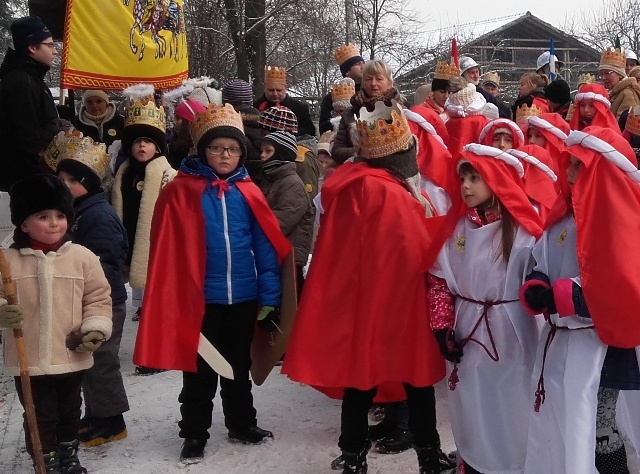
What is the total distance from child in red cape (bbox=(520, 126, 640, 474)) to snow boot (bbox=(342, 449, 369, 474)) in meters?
0.99

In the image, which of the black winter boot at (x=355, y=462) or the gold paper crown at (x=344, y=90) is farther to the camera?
the gold paper crown at (x=344, y=90)

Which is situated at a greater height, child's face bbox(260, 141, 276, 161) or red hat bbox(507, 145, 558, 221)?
child's face bbox(260, 141, 276, 161)

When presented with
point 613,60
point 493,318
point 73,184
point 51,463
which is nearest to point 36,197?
point 73,184

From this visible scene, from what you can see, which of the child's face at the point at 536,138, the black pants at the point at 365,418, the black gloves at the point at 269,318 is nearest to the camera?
the black pants at the point at 365,418

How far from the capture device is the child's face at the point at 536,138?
672cm

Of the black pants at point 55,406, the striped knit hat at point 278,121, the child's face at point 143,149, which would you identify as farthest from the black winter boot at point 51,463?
the striped knit hat at point 278,121

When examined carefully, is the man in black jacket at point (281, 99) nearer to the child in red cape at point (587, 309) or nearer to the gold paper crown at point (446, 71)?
the gold paper crown at point (446, 71)

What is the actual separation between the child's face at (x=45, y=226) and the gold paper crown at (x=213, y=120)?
3.28 feet

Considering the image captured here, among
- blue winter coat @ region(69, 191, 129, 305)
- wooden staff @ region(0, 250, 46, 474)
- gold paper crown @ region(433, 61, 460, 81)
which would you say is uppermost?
gold paper crown @ region(433, 61, 460, 81)

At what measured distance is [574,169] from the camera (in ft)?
11.9

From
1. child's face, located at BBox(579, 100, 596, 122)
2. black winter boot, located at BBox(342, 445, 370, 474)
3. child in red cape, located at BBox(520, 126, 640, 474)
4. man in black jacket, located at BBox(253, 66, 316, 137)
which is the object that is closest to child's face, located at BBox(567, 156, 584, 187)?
child in red cape, located at BBox(520, 126, 640, 474)

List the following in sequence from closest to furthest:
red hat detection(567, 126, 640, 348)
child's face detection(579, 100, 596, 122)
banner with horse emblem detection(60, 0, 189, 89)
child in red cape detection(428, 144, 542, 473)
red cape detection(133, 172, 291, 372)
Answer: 1. red hat detection(567, 126, 640, 348)
2. child in red cape detection(428, 144, 542, 473)
3. red cape detection(133, 172, 291, 372)
4. banner with horse emblem detection(60, 0, 189, 89)
5. child's face detection(579, 100, 596, 122)

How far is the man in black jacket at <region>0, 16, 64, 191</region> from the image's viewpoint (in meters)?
6.62

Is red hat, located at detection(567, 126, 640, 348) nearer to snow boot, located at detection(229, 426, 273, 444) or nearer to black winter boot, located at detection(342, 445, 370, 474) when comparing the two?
black winter boot, located at detection(342, 445, 370, 474)
